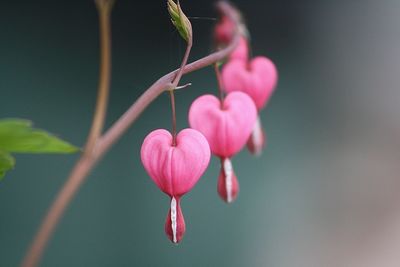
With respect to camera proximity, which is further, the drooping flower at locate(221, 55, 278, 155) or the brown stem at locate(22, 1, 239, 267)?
the drooping flower at locate(221, 55, 278, 155)

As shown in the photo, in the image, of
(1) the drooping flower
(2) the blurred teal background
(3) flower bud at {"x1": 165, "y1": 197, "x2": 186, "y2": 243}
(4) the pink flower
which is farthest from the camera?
(2) the blurred teal background

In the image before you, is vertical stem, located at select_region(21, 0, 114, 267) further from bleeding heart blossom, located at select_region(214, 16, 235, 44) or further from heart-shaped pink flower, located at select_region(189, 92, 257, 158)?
bleeding heart blossom, located at select_region(214, 16, 235, 44)

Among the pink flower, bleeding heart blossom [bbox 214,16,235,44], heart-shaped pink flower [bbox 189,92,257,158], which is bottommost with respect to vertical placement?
heart-shaped pink flower [bbox 189,92,257,158]

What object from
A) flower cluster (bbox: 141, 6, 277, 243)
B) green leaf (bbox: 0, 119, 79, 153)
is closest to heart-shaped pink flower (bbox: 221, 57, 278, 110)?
flower cluster (bbox: 141, 6, 277, 243)

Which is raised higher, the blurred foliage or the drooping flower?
the drooping flower

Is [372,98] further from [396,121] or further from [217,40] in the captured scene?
[217,40]

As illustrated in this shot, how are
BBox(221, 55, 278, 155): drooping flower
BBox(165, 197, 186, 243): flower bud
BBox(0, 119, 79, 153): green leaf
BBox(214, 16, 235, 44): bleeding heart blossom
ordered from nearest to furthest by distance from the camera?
BBox(0, 119, 79, 153): green leaf, BBox(165, 197, 186, 243): flower bud, BBox(221, 55, 278, 155): drooping flower, BBox(214, 16, 235, 44): bleeding heart blossom

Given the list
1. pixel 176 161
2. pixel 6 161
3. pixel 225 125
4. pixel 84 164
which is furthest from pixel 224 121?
pixel 6 161

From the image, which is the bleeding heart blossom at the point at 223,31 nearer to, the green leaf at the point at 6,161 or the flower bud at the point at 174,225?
the flower bud at the point at 174,225
